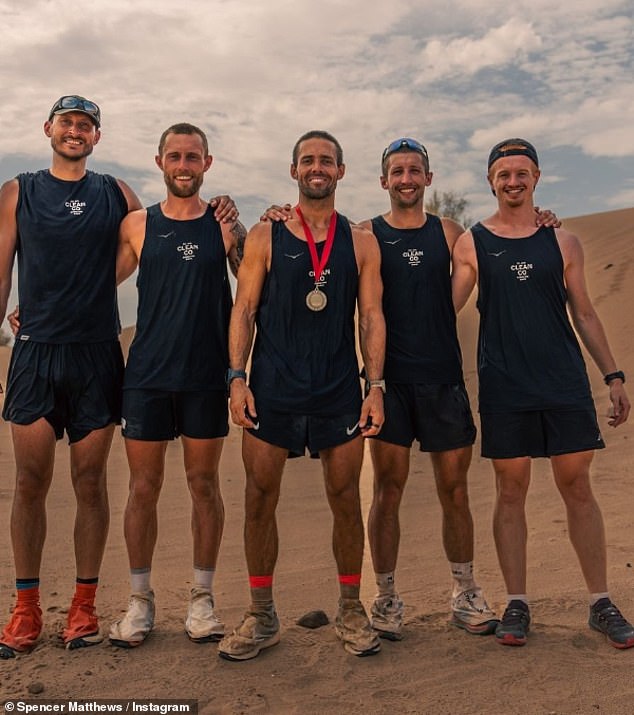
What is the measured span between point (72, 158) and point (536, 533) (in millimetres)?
4911

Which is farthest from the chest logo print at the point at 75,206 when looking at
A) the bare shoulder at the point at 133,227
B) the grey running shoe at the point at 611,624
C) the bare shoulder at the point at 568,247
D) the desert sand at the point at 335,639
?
the grey running shoe at the point at 611,624

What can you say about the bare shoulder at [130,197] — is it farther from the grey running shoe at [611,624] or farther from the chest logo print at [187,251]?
the grey running shoe at [611,624]

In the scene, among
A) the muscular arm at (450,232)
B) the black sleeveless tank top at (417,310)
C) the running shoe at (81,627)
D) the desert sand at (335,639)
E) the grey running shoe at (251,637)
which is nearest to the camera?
the desert sand at (335,639)

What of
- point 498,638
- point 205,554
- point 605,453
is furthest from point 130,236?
point 605,453

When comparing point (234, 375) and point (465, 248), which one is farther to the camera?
point (465, 248)

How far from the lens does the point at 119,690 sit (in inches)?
162

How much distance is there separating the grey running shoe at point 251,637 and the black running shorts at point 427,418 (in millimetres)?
1209

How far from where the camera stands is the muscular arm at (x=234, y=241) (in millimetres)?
4879

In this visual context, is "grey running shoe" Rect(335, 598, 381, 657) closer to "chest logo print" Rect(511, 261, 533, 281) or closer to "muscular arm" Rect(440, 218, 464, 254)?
"chest logo print" Rect(511, 261, 533, 281)

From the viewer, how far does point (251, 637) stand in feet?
14.8

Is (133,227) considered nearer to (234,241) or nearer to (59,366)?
(234,241)

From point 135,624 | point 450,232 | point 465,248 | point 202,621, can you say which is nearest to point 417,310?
point 465,248

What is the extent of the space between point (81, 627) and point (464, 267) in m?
3.02

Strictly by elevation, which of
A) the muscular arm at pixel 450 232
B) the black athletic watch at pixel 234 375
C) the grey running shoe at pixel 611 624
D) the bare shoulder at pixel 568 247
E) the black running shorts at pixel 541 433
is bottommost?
the grey running shoe at pixel 611 624
